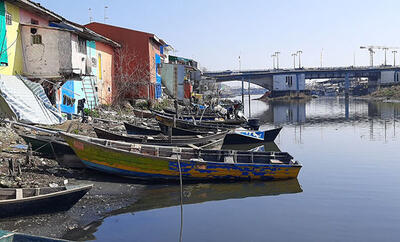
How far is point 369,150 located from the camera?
73.2ft

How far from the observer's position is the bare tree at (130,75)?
31.9m

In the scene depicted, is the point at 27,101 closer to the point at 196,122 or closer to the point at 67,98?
the point at 67,98

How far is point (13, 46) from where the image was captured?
17.0m

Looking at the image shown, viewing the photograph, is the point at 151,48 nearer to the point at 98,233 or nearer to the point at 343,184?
the point at 343,184

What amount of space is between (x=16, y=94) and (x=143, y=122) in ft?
34.6

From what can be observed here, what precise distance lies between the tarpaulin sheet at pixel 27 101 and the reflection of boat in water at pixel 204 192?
5870 millimetres

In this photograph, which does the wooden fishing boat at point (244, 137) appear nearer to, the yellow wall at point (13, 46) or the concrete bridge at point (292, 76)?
the yellow wall at point (13, 46)

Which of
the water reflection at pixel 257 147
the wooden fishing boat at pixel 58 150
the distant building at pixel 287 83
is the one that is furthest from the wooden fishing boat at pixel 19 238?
the distant building at pixel 287 83

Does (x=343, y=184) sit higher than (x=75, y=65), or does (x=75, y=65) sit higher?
(x=75, y=65)

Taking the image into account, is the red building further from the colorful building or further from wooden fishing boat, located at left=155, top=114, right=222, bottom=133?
the colorful building

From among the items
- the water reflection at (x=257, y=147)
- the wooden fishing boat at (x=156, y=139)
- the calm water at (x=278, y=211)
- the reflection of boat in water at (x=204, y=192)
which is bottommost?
the calm water at (x=278, y=211)

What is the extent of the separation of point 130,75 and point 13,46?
15913 millimetres

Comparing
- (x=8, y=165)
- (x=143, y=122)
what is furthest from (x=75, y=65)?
(x=8, y=165)

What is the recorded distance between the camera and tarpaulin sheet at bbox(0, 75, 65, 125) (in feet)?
50.0
